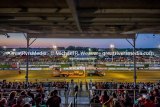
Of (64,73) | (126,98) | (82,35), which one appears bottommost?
(64,73)

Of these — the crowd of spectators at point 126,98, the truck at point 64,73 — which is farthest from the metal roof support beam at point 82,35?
the truck at point 64,73

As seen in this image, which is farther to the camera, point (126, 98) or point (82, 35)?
point (82, 35)

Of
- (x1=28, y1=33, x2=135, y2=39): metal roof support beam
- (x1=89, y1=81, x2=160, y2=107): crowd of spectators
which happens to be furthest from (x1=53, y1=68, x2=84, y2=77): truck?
(x1=89, y1=81, x2=160, y2=107): crowd of spectators

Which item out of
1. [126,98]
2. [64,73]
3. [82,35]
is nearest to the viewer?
[126,98]

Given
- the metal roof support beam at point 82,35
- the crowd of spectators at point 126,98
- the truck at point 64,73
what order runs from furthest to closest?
the truck at point 64,73
the metal roof support beam at point 82,35
the crowd of spectators at point 126,98

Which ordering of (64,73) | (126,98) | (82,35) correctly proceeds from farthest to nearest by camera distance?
(64,73) < (82,35) < (126,98)

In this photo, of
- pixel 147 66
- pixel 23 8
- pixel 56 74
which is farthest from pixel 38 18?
pixel 147 66

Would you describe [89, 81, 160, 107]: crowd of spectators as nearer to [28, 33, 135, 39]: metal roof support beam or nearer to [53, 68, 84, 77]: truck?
[28, 33, 135, 39]: metal roof support beam

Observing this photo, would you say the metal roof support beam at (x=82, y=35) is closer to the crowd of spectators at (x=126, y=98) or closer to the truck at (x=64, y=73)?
the crowd of spectators at (x=126, y=98)

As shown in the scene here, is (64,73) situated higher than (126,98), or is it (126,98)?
(126,98)

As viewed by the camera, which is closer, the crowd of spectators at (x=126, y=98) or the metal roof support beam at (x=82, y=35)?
the crowd of spectators at (x=126, y=98)

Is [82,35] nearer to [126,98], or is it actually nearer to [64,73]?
[126,98]

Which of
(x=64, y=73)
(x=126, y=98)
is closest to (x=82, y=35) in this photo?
(x=126, y=98)

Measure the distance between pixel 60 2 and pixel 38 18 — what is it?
12.4ft
